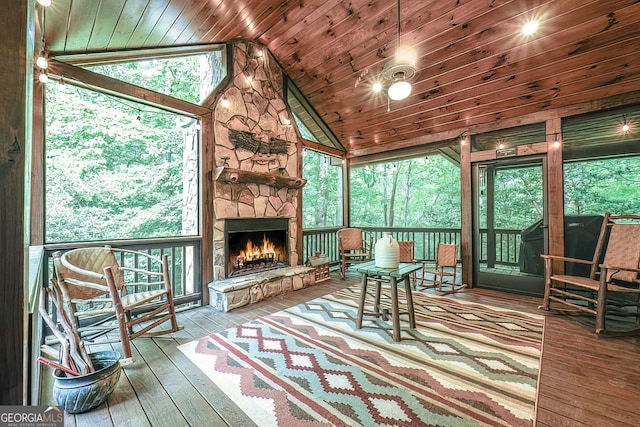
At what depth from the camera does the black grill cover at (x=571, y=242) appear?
11.7 feet

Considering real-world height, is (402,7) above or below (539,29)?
above

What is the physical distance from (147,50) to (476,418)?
457cm

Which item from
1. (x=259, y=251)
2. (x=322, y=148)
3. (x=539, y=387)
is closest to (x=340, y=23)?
(x=322, y=148)

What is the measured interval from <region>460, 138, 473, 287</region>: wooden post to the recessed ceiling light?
1643 mm

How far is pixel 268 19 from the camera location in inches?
144

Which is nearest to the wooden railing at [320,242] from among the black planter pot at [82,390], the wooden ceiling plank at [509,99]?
the wooden ceiling plank at [509,99]

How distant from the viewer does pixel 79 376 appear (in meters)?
1.63

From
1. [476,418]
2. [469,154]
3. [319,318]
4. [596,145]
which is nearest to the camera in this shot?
[476,418]

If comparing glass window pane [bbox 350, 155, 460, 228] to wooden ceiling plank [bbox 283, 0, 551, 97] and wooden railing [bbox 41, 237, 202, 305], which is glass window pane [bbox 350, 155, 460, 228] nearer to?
wooden ceiling plank [bbox 283, 0, 551, 97]

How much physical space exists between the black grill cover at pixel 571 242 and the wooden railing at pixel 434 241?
0.40ft

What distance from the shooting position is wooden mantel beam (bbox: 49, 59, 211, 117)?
8.46ft

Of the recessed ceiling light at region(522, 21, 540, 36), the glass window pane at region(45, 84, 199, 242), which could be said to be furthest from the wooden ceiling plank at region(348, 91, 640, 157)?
the glass window pane at region(45, 84, 199, 242)

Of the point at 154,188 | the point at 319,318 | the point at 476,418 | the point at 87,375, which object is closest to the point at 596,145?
the point at 476,418

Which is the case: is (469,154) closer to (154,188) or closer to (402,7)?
(402,7)
